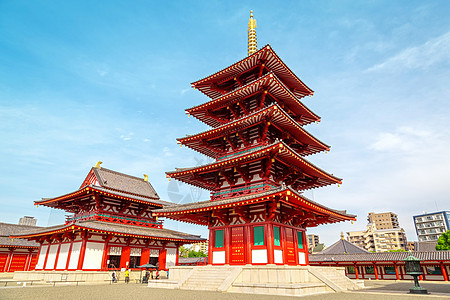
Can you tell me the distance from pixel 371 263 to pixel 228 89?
32095mm

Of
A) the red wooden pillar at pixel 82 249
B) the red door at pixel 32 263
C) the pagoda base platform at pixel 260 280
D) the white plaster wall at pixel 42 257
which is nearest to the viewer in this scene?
the pagoda base platform at pixel 260 280

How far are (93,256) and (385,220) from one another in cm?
12608

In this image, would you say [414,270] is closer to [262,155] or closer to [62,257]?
[262,155]

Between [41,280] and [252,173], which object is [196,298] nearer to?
[252,173]

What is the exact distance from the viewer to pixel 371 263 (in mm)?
39625

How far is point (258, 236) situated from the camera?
20.0 meters

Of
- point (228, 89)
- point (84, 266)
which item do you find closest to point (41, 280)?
point (84, 266)

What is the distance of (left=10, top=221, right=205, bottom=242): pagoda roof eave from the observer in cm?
2756

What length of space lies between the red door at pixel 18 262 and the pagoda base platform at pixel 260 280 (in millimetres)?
35746

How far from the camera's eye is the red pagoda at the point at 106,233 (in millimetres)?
28969

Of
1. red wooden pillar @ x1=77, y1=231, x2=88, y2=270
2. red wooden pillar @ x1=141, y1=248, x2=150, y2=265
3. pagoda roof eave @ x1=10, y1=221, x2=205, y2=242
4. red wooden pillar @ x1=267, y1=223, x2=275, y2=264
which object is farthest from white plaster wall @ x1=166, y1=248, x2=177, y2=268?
red wooden pillar @ x1=267, y1=223, x2=275, y2=264

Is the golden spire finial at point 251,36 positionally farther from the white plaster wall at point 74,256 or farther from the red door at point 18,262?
the red door at point 18,262

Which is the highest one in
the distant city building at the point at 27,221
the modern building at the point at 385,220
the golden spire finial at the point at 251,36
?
the golden spire finial at the point at 251,36

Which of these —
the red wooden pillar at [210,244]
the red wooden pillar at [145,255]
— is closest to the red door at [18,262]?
the red wooden pillar at [145,255]
